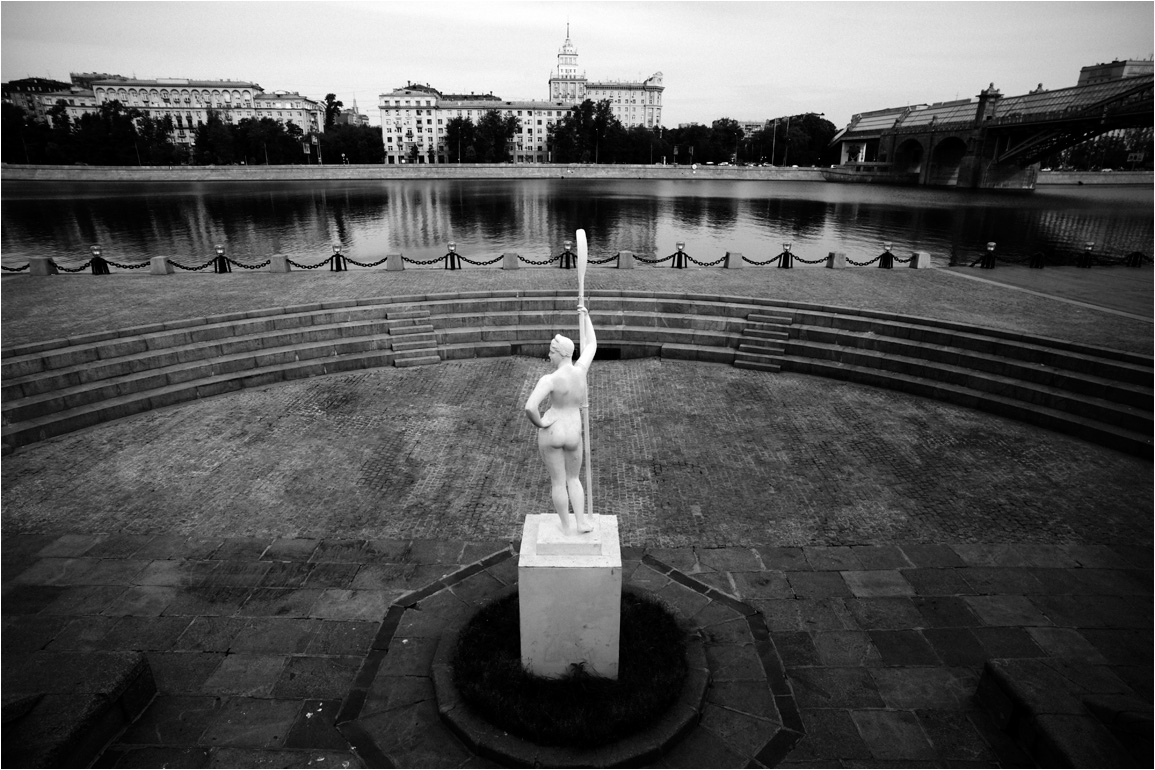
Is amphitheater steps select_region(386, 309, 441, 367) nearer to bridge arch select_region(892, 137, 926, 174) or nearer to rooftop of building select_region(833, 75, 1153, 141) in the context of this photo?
rooftop of building select_region(833, 75, 1153, 141)

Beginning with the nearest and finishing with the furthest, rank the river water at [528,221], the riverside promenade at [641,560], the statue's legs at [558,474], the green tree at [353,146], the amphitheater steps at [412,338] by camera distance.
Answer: the riverside promenade at [641,560], the statue's legs at [558,474], the amphitheater steps at [412,338], the river water at [528,221], the green tree at [353,146]

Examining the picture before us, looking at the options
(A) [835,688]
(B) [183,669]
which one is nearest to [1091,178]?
(A) [835,688]

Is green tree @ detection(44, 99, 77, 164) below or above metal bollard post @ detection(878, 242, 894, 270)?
above

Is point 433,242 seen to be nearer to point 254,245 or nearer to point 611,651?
point 254,245

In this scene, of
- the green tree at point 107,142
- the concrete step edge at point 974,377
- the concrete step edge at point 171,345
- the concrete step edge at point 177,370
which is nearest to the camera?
the concrete step edge at point 974,377

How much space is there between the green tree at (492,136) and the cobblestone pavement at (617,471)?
107m

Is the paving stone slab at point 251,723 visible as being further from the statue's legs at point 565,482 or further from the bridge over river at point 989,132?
the bridge over river at point 989,132

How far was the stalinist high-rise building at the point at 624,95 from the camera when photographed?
165m

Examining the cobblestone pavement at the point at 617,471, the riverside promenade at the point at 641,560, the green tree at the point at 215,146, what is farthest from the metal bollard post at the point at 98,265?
the green tree at the point at 215,146

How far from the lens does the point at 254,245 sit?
37562 millimetres

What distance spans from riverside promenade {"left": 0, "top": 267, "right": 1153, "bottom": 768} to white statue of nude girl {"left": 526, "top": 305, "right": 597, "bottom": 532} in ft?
7.21

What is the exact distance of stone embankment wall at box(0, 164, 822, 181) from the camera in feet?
288

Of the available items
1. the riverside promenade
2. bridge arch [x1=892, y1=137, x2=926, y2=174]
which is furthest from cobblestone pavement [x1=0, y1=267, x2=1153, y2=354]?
bridge arch [x1=892, y1=137, x2=926, y2=174]

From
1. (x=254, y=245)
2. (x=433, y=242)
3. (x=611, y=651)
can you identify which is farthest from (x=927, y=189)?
(x=611, y=651)
